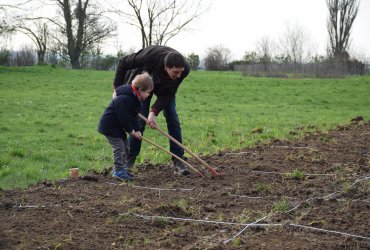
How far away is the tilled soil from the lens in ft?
12.4

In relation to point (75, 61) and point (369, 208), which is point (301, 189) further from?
point (75, 61)

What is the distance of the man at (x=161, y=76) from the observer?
590 centimetres

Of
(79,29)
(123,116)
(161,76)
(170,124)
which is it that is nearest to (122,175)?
(123,116)

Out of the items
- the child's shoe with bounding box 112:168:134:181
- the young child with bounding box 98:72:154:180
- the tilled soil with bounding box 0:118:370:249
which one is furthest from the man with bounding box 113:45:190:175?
the child's shoe with bounding box 112:168:134:181

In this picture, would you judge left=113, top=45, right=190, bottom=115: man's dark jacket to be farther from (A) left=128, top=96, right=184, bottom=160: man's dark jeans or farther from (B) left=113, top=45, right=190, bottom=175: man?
(A) left=128, top=96, right=184, bottom=160: man's dark jeans

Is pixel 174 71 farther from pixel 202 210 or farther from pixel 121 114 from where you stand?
pixel 202 210

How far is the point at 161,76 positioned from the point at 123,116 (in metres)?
0.84

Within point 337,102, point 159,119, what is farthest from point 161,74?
point 337,102

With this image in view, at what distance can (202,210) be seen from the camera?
15.2 feet

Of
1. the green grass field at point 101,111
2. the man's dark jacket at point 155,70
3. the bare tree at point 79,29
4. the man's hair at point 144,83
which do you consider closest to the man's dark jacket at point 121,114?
the man's hair at point 144,83

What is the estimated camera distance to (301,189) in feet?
17.9

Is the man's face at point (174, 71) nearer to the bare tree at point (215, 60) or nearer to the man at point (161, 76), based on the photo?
the man at point (161, 76)

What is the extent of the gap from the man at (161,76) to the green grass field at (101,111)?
124 centimetres

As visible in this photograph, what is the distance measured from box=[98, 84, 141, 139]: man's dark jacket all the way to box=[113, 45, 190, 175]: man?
0.31m
